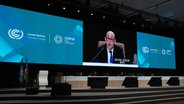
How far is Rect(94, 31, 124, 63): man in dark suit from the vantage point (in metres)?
9.99

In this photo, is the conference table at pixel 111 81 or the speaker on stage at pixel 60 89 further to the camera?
the conference table at pixel 111 81

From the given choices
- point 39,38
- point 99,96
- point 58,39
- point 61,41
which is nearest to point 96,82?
point 99,96

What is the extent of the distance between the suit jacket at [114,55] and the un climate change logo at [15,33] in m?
3.60

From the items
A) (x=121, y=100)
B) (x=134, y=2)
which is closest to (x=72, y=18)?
(x=134, y=2)

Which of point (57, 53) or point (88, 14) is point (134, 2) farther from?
point (57, 53)

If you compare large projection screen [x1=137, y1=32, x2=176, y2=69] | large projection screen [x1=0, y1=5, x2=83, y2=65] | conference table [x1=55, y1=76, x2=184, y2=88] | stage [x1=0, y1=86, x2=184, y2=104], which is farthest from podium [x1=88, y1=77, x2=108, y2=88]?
large projection screen [x1=137, y1=32, x2=176, y2=69]

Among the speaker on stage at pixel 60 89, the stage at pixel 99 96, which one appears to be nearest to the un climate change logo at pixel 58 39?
the stage at pixel 99 96

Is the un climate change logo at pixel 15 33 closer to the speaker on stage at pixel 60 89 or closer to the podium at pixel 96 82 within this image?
the speaker on stage at pixel 60 89

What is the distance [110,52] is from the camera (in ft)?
33.5

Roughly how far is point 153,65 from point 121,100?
5.28 meters

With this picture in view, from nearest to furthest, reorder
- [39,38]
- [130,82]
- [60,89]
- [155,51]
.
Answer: [60,89]
[39,38]
[130,82]
[155,51]

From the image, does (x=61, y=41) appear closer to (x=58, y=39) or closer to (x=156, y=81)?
(x=58, y=39)

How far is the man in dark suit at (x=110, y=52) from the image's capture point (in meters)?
9.99

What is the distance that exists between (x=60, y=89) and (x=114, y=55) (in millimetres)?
4877
